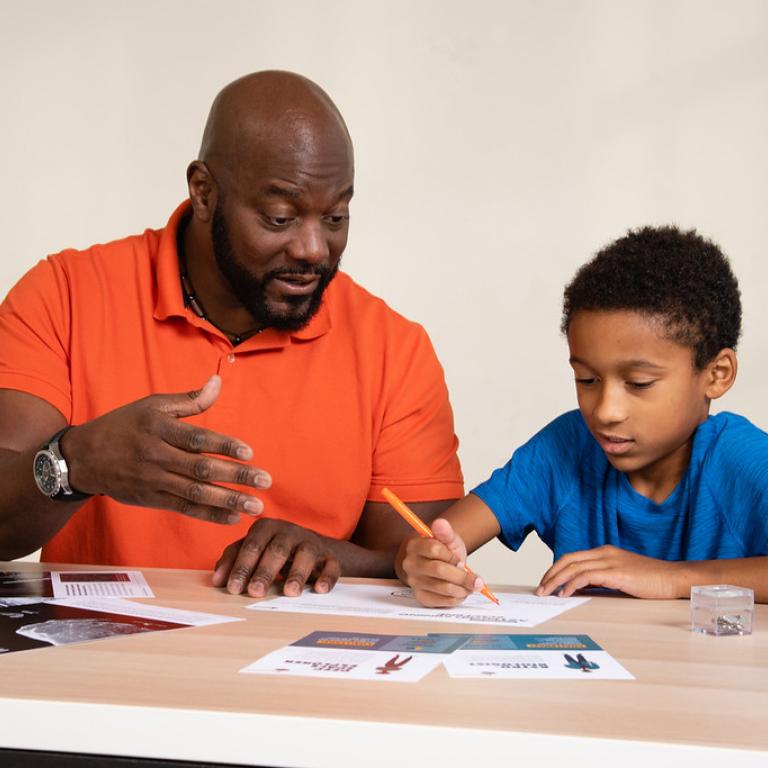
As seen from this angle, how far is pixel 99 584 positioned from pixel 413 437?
2.32 ft

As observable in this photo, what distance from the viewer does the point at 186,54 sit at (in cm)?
321

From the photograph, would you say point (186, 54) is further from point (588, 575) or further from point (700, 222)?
point (588, 575)

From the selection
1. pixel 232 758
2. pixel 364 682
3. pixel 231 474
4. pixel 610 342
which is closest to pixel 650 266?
pixel 610 342

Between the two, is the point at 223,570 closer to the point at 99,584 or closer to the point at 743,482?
the point at 99,584

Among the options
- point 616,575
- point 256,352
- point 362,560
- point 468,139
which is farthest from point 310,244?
point 468,139

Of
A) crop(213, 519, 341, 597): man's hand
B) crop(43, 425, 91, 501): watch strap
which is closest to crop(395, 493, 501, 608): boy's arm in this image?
crop(213, 519, 341, 597): man's hand

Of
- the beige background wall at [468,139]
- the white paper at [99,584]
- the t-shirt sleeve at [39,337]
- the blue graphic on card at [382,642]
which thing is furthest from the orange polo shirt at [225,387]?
the beige background wall at [468,139]

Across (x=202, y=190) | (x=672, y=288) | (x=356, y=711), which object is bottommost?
(x=356, y=711)

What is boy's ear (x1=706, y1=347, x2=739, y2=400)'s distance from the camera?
5.33 feet

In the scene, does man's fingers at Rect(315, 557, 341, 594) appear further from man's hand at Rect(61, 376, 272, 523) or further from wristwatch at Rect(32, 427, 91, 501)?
wristwatch at Rect(32, 427, 91, 501)

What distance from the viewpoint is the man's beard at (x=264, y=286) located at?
1.83 m

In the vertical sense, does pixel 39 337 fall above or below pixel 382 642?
above

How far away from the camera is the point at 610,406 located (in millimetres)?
1521

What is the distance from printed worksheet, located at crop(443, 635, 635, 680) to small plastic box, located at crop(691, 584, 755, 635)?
14cm
